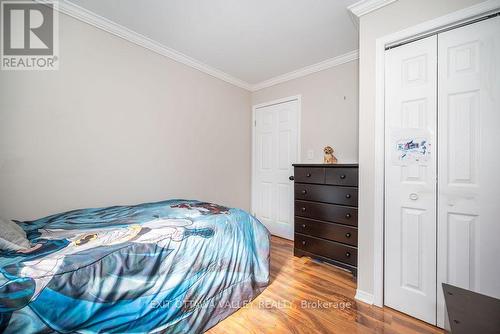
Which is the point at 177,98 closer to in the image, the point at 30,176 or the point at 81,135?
the point at 81,135

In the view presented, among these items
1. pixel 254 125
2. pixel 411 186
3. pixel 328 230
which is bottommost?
pixel 328 230

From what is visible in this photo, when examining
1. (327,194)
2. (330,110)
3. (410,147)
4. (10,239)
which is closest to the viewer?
(10,239)

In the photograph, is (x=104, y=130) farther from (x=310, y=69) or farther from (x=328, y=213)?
(x=310, y=69)

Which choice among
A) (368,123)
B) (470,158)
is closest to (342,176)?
(368,123)

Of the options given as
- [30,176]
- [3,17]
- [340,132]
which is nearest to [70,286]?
[30,176]

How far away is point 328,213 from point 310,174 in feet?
1.57

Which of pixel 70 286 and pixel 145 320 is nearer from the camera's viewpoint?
pixel 70 286

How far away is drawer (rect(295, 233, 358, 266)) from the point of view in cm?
210

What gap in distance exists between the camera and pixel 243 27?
209 centimetres

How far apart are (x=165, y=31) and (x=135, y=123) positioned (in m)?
1.03

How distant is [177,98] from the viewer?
2.62 m

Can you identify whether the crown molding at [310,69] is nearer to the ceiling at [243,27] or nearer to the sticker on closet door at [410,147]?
the ceiling at [243,27]

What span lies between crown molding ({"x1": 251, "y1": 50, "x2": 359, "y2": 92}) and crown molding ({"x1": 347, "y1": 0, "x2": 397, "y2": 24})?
2.71ft

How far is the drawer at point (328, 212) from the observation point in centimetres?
213
